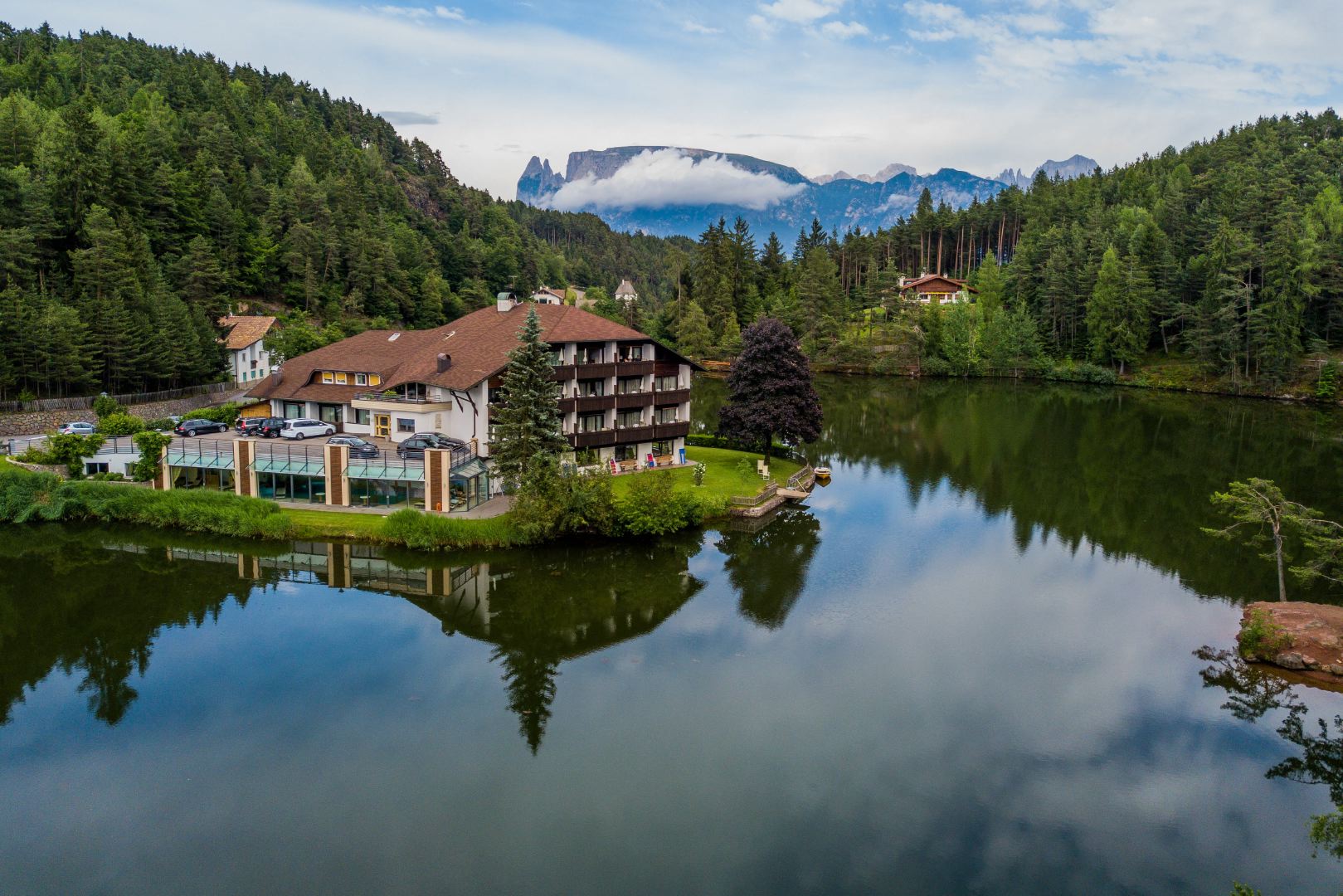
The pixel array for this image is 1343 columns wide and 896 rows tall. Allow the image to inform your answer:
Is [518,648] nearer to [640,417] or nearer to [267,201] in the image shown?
[640,417]

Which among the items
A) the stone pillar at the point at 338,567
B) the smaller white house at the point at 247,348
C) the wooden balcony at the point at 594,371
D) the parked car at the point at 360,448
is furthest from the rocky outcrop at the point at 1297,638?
the smaller white house at the point at 247,348

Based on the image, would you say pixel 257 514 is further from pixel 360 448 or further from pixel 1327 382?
pixel 1327 382

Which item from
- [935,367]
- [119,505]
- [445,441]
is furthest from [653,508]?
[935,367]

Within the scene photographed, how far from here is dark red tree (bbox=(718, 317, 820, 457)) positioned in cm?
5000

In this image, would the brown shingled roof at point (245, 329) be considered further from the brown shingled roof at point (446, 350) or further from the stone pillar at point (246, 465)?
the stone pillar at point (246, 465)

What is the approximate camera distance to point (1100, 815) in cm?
2058

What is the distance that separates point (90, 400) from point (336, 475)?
96.7 ft

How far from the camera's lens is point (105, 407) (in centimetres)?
5666

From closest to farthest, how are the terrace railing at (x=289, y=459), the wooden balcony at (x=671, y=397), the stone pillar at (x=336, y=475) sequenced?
the stone pillar at (x=336, y=475)
the terrace railing at (x=289, y=459)
the wooden balcony at (x=671, y=397)

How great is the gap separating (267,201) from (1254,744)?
111438 millimetres

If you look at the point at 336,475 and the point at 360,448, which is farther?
the point at 360,448

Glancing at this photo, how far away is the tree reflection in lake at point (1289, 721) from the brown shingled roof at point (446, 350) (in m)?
30.8

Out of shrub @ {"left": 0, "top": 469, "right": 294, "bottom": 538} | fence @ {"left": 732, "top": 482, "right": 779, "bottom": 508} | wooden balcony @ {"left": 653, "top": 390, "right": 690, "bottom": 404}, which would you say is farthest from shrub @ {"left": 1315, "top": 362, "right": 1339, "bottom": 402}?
shrub @ {"left": 0, "top": 469, "right": 294, "bottom": 538}

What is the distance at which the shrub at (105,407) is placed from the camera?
56.6 m
